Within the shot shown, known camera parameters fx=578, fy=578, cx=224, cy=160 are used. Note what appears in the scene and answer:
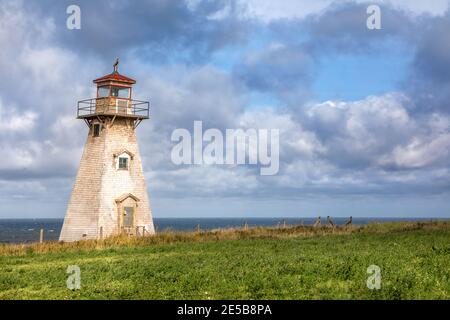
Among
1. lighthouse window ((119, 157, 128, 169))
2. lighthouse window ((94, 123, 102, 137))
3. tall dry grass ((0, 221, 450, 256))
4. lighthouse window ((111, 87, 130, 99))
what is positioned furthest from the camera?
lighthouse window ((111, 87, 130, 99))

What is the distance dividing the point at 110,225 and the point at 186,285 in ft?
97.0

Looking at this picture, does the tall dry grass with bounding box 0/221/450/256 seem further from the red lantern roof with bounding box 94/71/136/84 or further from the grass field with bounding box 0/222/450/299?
the red lantern roof with bounding box 94/71/136/84

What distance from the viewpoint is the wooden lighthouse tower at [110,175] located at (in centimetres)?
4888

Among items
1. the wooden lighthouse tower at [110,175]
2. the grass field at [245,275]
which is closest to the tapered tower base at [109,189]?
the wooden lighthouse tower at [110,175]

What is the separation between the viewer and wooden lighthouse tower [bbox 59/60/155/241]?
48.9 m

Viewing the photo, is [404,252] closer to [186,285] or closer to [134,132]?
[186,285]

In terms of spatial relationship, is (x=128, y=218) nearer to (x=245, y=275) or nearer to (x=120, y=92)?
(x=120, y=92)

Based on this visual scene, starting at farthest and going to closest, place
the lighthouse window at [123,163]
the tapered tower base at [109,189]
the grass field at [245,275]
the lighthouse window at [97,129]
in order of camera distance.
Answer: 1. the lighthouse window at [97,129]
2. the lighthouse window at [123,163]
3. the tapered tower base at [109,189]
4. the grass field at [245,275]

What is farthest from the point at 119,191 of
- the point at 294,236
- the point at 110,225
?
the point at 294,236

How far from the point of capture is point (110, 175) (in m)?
50.0

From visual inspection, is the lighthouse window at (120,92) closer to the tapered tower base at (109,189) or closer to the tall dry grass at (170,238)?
the tapered tower base at (109,189)

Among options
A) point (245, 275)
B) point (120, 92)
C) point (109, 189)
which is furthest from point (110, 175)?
point (245, 275)

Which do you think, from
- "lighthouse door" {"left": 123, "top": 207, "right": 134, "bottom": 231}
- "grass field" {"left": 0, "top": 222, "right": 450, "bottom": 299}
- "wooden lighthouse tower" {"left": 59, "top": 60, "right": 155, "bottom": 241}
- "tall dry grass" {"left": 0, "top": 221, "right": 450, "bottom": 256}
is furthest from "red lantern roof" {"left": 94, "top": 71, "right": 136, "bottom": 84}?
"grass field" {"left": 0, "top": 222, "right": 450, "bottom": 299}

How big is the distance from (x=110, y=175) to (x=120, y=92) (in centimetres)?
774
